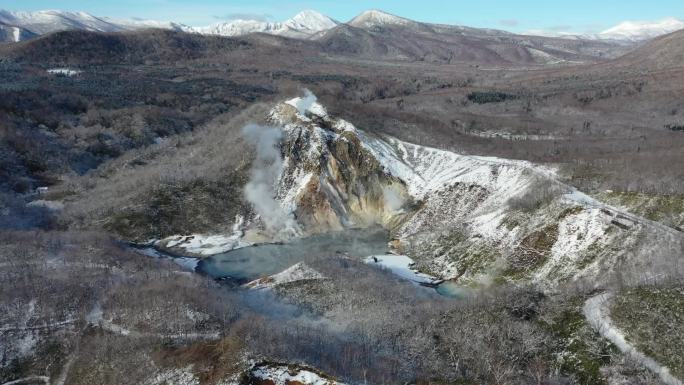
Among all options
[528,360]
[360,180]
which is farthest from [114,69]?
[528,360]

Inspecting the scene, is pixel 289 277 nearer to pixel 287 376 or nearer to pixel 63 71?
pixel 287 376

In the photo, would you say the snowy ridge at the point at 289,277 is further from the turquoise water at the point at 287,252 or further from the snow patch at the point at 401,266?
the snow patch at the point at 401,266

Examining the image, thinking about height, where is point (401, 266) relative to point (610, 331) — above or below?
below

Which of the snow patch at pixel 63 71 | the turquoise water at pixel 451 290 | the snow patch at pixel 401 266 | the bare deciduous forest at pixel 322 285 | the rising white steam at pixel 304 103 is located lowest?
the snow patch at pixel 401 266

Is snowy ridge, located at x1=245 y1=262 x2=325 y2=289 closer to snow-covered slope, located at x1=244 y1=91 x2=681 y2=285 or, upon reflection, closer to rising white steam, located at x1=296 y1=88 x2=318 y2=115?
snow-covered slope, located at x1=244 y1=91 x2=681 y2=285

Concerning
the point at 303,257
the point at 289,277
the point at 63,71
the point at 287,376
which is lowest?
the point at 303,257

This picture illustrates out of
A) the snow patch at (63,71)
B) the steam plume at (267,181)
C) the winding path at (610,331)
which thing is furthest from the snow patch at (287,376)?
the snow patch at (63,71)

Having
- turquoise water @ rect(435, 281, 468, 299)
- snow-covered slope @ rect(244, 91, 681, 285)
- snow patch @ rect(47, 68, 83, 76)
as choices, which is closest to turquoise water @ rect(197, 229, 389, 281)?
snow-covered slope @ rect(244, 91, 681, 285)

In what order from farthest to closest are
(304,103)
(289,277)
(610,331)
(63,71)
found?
(63,71) < (304,103) < (289,277) < (610,331)

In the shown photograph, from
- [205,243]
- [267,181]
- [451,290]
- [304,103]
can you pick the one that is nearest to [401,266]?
[451,290]

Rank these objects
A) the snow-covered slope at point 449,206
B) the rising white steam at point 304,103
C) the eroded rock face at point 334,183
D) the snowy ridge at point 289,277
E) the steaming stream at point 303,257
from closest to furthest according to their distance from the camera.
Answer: the snow-covered slope at point 449,206
the snowy ridge at point 289,277
the steaming stream at point 303,257
the eroded rock face at point 334,183
the rising white steam at point 304,103

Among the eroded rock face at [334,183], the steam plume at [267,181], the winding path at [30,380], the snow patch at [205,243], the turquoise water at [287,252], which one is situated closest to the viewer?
the winding path at [30,380]
